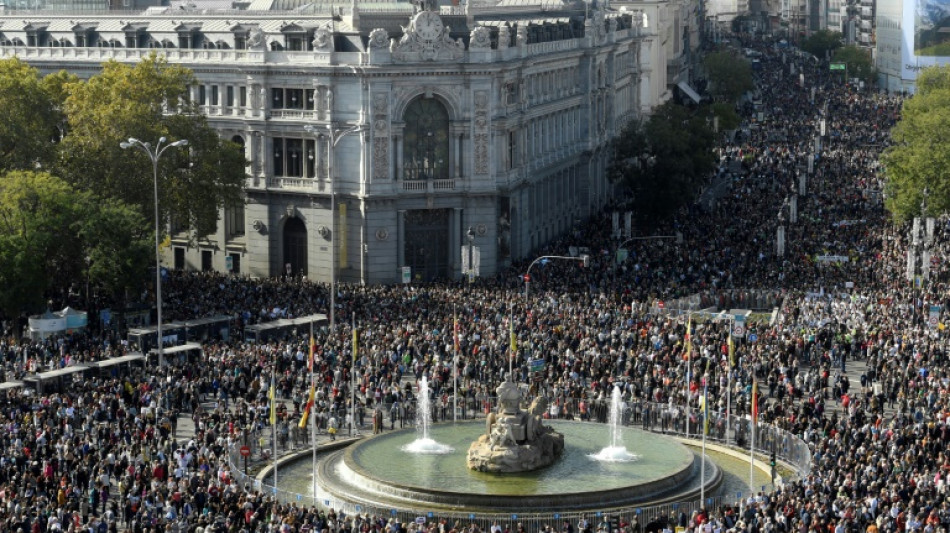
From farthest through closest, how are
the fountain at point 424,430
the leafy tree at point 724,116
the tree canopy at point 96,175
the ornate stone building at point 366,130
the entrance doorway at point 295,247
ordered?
the leafy tree at point 724,116, the entrance doorway at point 295,247, the ornate stone building at point 366,130, the tree canopy at point 96,175, the fountain at point 424,430

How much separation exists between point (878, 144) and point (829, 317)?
295 feet

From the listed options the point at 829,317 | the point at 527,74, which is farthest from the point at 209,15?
the point at 829,317

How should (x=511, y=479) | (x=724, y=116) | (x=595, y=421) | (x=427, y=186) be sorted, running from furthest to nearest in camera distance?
(x=724, y=116) → (x=427, y=186) → (x=595, y=421) → (x=511, y=479)

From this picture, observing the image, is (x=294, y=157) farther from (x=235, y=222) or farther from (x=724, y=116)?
(x=724, y=116)

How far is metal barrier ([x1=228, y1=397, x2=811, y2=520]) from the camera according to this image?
54438 millimetres

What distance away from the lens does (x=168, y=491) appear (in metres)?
55.4

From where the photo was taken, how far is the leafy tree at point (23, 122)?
310 feet

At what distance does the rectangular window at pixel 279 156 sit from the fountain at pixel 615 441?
134 ft

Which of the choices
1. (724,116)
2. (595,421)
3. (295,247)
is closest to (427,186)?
(295,247)

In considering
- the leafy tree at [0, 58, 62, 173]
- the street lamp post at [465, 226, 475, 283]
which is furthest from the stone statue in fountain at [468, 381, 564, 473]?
the leafy tree at [0, 58, 62, 173]

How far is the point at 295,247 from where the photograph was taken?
348 feet

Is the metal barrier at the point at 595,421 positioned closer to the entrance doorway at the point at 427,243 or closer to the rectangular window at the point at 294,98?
the entrance doorway at the point at 427,243

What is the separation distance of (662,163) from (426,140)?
23231mm

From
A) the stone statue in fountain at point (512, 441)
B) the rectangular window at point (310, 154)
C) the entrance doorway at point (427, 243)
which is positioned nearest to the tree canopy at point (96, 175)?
the rectangular window at point (310, 154)
